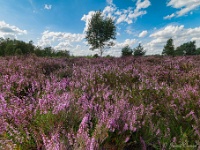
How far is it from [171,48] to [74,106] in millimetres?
36848

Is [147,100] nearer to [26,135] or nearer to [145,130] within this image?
[145,130]

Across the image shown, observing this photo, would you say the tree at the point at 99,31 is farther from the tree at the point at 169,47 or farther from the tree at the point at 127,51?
the tree at the point at 169,47

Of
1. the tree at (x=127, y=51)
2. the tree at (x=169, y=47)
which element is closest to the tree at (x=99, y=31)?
the tree at (x=127, y=51)

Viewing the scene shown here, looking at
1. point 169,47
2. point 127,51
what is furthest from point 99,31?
point 169,47

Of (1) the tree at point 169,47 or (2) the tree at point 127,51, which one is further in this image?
(1) the tree at point 169,47

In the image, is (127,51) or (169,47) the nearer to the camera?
(127,51)

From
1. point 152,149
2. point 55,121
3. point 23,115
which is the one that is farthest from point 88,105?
point 152,149

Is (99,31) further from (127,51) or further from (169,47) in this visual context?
(169,47)

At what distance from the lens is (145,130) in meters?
1.94

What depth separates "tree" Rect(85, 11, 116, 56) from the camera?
105 feet

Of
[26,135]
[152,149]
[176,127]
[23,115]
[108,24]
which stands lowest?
[152,149]

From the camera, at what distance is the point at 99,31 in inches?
1267

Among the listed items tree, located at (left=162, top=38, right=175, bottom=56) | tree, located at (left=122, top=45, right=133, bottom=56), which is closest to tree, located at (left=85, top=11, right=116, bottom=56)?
tree, located at (left=122, top=45, right=133, bottom=56)

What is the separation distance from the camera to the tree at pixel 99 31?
31922mm
